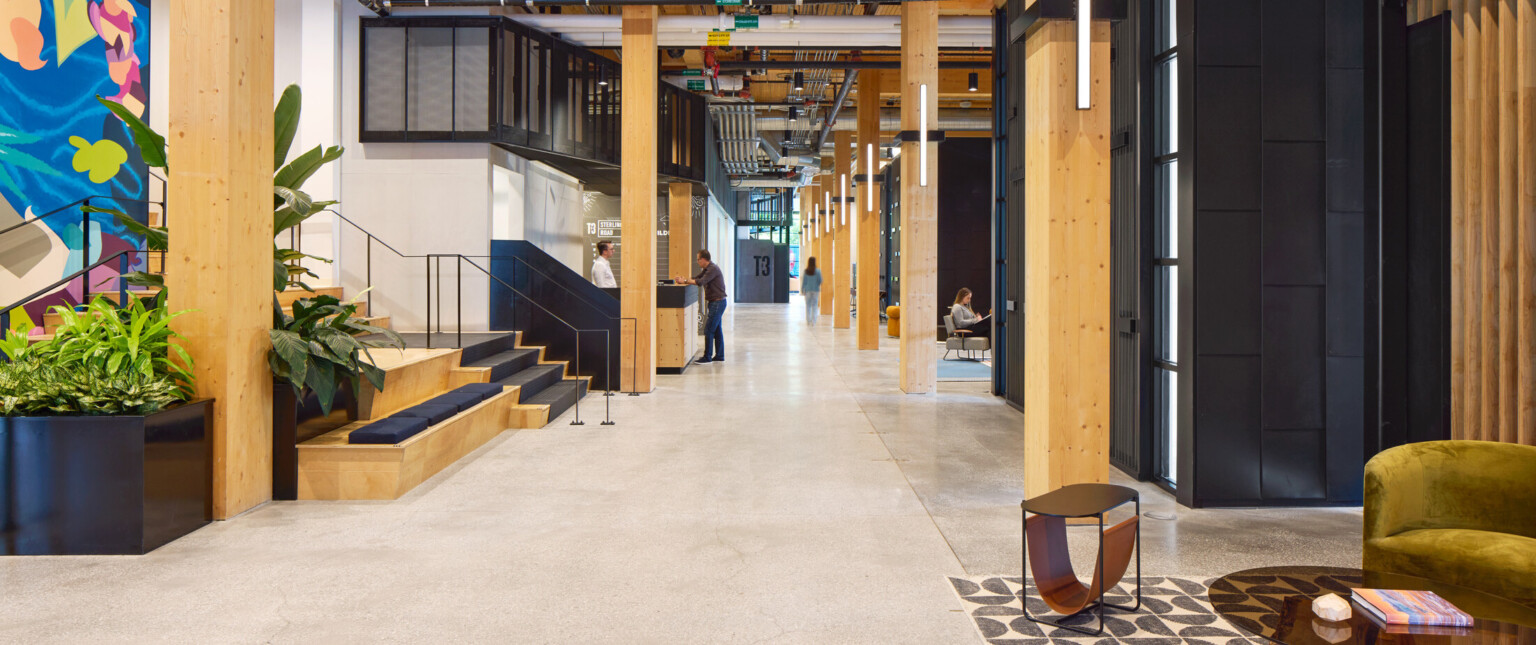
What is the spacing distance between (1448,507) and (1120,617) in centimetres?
134

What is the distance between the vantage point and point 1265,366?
488 centimetres

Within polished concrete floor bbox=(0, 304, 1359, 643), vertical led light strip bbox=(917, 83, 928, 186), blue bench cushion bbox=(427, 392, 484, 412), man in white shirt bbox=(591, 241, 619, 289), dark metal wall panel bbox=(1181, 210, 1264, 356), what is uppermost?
vertical led light strip bbox=(917, 83, 928, 186)

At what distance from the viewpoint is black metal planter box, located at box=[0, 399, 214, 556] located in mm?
3926

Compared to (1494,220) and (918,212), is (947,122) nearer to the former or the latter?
(918,212)

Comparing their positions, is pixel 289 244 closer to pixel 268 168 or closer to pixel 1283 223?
pixel 268 168

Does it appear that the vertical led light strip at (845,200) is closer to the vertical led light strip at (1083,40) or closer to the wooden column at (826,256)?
the wooden column at (826,256)

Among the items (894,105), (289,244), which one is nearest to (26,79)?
(289,244)

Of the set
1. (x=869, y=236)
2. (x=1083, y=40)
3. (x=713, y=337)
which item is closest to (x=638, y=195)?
(x=713, y=337)

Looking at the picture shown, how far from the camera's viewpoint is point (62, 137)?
6867 mm

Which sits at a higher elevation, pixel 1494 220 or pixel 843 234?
pixel 843 234

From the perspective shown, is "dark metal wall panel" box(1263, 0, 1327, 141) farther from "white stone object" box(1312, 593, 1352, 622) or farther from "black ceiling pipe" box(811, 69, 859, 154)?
"black ceiling pipe" box(811, 69, 859, 154)

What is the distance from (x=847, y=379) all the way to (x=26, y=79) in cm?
796

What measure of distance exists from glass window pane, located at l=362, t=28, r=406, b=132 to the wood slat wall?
930 centimetres

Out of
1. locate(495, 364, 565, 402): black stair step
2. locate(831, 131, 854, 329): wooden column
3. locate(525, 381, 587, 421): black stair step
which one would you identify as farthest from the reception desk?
locate(831, 131, 854, 329): wooden column
